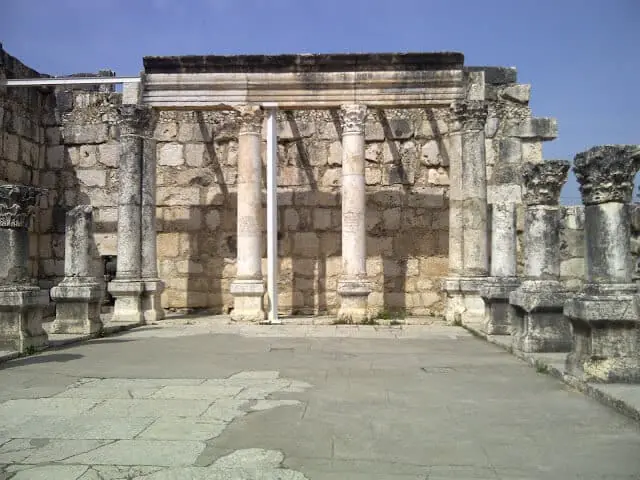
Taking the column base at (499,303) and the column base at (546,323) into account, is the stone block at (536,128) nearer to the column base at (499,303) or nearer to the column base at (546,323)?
the column base at (499,303)

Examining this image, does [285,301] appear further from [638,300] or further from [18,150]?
[638,300]

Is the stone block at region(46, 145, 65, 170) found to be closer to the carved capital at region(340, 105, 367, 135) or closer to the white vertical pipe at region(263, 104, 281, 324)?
the white vertical pipe at region(263, 104, 281, 324)

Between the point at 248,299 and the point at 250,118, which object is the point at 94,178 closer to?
the point at 250,118

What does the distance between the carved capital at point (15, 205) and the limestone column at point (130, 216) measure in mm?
5361

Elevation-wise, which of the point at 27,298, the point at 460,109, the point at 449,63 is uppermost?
the point at 449,63

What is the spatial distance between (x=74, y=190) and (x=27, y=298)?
8.74m

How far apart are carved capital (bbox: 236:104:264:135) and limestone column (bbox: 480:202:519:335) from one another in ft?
20.2

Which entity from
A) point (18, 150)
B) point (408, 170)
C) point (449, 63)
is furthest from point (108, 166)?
point (449, 63)

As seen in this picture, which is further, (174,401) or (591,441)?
(174,401)

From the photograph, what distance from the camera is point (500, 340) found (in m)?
10.4

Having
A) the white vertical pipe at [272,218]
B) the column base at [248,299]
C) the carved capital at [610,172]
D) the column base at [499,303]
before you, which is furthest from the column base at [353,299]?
the carved capital at [610,172]

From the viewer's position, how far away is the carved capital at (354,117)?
14695mm

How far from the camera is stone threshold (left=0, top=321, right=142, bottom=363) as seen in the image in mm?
8938

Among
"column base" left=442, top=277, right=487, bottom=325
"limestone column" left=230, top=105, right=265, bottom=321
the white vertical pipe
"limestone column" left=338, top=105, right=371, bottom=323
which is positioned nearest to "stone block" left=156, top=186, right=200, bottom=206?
"limestone column" left=230, top=105, right=265, bottom=321
